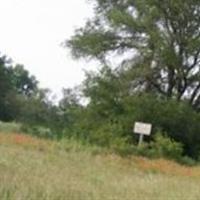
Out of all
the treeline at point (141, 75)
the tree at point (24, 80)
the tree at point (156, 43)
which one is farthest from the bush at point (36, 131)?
the tree at point (24, 80)

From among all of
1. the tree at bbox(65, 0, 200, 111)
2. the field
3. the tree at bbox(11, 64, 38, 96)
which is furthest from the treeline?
the tree at bbox(11, 64, 38, 96)

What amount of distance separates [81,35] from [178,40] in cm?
632

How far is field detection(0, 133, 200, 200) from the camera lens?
1034 cm

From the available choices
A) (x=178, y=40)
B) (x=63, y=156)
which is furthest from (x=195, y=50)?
(x=63, y=156)

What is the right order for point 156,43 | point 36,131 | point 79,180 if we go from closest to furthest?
point 79,180
point 36,131
point 156,43

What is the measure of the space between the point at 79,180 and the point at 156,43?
28.9m

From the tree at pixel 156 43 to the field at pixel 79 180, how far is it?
57.6 ft

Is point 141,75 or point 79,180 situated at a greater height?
point 141,75

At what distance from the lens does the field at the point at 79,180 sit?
407 inches

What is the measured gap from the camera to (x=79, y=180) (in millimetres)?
14203

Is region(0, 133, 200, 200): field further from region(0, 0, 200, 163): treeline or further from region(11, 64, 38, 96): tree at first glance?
region(11, 64, 38, 96): tree

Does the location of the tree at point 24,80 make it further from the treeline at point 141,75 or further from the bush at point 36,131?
the bush at point 36,131

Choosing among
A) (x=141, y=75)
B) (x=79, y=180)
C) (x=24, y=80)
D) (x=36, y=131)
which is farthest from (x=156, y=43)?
(x=24, y=80)

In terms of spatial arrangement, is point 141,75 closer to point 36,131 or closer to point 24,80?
point 36,131
